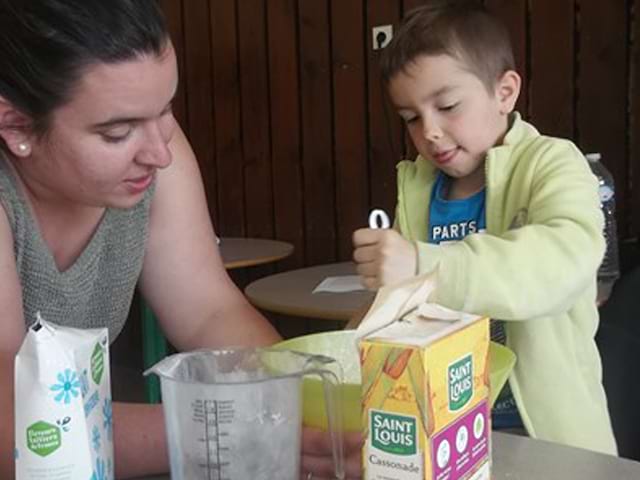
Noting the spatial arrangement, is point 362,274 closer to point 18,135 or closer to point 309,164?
point 18,135

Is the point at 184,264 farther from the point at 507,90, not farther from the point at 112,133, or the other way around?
the point at 507,90

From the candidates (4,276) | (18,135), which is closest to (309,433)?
(4,276)

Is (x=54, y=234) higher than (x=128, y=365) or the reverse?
higher

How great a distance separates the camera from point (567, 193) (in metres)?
1.18

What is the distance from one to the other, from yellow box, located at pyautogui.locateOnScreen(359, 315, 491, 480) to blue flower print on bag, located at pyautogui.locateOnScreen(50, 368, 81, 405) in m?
0.21

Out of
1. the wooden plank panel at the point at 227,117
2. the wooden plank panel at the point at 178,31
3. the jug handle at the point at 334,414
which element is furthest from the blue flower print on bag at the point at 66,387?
the wooden plank panel at the point at 178,31

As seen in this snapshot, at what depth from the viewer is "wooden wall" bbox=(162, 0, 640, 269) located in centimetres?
256

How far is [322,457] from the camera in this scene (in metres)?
0.77

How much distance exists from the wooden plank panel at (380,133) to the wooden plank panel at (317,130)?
0.20 meters

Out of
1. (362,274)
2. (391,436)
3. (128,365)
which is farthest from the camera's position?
(128,365)

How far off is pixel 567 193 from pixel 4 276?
0.75 metres

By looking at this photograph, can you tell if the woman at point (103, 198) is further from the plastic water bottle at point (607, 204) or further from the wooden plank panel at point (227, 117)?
the wooden plank panel at point (227, 117)

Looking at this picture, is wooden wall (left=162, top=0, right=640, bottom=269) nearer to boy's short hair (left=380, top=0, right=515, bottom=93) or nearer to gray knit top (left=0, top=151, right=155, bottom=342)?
boy's short hair (left=380, top=0, right=515, bottom=93)

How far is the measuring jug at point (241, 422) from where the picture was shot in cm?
68
